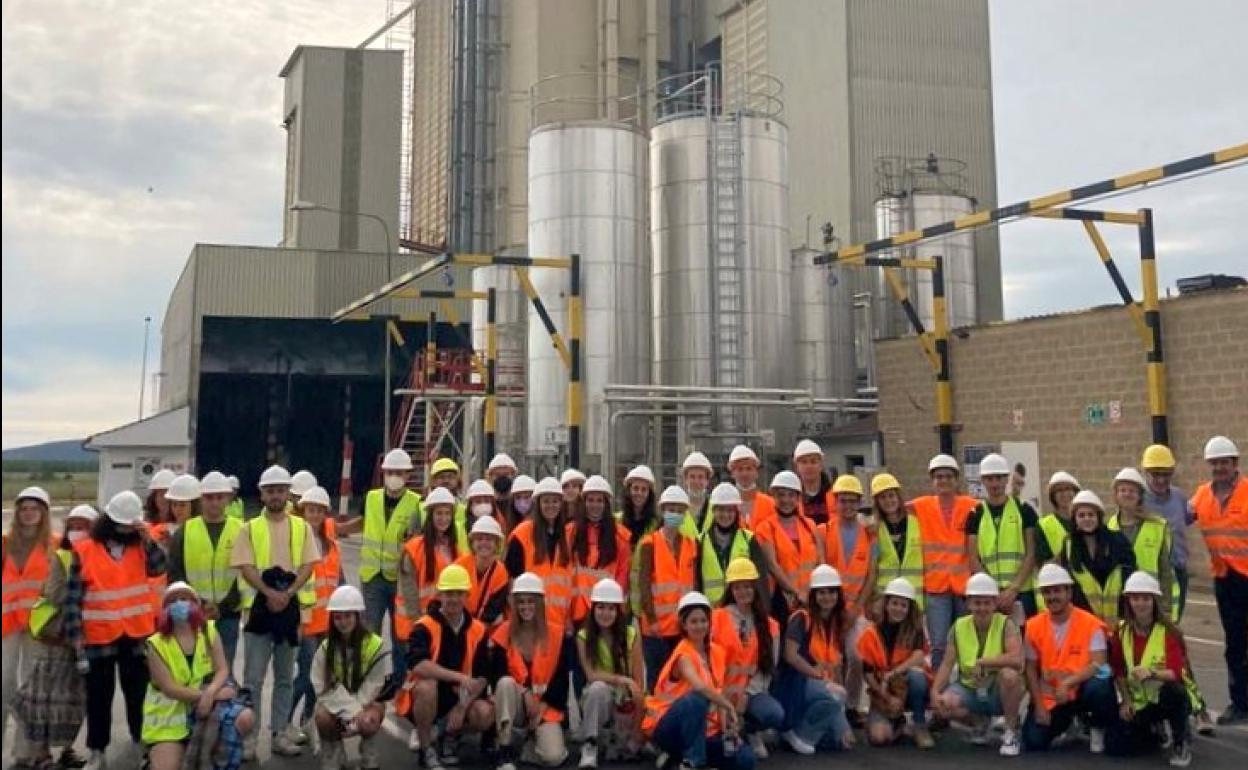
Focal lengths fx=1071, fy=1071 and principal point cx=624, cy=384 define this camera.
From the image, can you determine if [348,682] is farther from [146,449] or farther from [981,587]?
[146,449]

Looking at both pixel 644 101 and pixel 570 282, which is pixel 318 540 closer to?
pixel 570 282

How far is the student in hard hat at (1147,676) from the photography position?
6.66 metres

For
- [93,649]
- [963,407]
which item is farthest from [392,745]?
[963,407]

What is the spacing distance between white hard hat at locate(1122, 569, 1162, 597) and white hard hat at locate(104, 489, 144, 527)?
6.28m

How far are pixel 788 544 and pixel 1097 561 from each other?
216cm

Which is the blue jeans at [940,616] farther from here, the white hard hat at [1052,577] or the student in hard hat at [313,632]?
the student in hard hat at [313,632]

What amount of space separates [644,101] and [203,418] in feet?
61.0

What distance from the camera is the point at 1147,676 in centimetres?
672

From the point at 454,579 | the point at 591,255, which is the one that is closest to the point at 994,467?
the point at 454,579

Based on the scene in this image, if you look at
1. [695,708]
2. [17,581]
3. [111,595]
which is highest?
[17,581]

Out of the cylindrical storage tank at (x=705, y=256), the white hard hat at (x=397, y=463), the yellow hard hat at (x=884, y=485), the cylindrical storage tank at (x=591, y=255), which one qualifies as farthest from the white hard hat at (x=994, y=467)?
the cylindrical storage tank at (x=705, y=256)

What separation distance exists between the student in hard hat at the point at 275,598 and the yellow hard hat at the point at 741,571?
2831 millimetres

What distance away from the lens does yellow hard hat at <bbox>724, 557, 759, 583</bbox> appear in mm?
6867

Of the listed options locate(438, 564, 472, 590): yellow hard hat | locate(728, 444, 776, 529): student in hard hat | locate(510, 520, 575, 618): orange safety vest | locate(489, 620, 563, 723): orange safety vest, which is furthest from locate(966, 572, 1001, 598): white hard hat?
locate(438, 564, 472, 590): yellow hard hat
